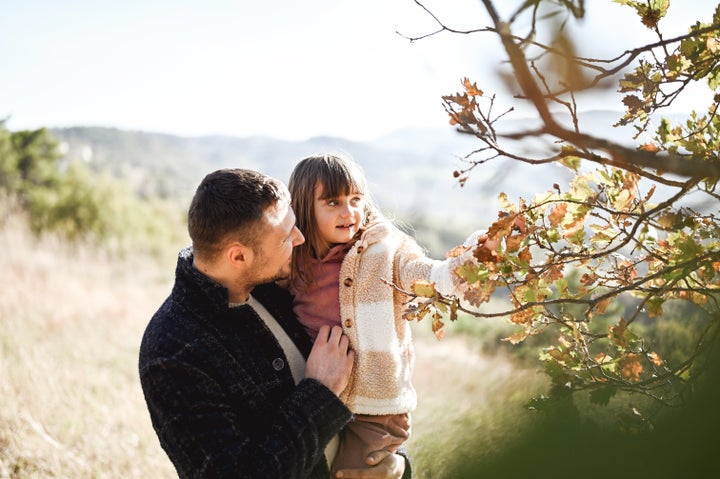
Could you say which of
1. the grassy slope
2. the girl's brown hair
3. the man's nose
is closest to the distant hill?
the grassy slope

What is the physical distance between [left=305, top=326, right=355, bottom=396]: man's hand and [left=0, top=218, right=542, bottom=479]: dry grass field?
362 millimetres

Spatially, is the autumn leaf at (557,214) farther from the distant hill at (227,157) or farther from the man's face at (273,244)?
the distant hill at (227,157)

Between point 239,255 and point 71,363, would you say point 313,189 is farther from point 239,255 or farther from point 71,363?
point 71,363

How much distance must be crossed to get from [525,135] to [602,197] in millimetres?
953

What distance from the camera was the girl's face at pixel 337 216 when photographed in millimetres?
2090

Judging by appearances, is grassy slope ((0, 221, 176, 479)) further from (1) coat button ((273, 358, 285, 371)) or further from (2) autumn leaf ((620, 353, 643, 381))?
(2) autumn leaf ((620, 353, 643, 381))

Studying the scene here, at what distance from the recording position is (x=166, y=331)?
1703 millimetres

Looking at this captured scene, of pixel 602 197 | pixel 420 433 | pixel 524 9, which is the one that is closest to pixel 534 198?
pixel 602 197

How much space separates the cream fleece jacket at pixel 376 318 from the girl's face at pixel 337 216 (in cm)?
8

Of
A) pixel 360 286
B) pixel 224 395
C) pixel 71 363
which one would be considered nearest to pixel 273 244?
pixel 360 286

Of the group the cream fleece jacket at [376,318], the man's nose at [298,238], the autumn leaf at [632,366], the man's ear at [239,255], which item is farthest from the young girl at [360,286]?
the autumn leaf at [632,366]

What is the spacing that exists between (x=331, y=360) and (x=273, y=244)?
1.20 ft

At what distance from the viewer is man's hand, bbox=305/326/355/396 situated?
1776 millimetres

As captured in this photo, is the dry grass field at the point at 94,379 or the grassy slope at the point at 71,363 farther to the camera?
the grassy slope at the point at 71,363
